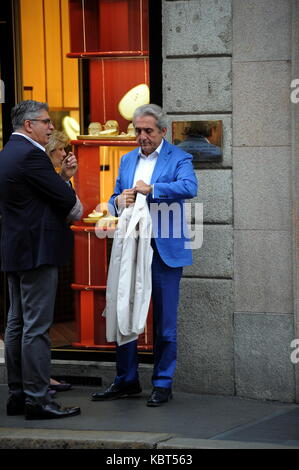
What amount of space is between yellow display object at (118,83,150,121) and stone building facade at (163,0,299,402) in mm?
328

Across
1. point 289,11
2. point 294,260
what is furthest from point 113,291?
point 289,11

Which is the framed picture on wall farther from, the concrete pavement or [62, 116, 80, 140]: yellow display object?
the concrete pavement

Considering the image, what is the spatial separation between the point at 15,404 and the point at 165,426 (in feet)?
3.52

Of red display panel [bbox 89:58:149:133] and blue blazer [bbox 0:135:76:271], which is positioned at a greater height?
red display panel [bbox 89:58:149:133]

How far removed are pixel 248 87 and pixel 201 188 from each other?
0.80m

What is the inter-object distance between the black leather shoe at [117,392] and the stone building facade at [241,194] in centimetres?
42

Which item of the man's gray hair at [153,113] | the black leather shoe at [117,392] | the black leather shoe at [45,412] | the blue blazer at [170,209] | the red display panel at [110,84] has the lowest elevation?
the black leather shoe at [117,392]

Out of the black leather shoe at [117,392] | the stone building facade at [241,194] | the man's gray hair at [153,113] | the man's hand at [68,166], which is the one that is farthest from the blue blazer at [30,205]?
the stone building facade at [241,194]

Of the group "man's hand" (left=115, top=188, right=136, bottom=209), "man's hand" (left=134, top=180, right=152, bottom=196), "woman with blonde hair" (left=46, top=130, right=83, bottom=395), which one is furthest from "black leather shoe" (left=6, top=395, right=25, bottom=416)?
"man's hand" (left=134, top=180, right=152, bottom=196)

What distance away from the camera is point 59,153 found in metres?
7.99

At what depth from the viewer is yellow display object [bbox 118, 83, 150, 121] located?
8.52 meters

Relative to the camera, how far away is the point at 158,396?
304 inches

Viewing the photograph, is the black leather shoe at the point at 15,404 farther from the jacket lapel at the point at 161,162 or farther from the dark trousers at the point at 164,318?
the jacket lapel at the point at 161,162

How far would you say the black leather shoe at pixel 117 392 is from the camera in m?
7.93
